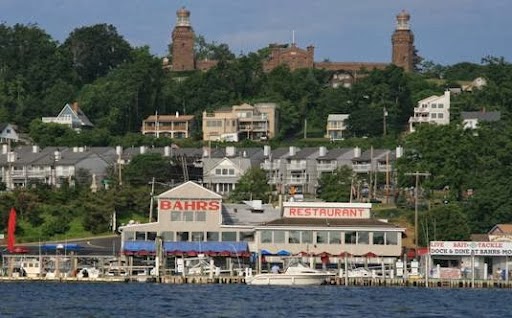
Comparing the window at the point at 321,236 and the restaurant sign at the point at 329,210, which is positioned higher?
the restaurant sign at the point at 329,210

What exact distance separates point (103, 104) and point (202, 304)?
9460 cm

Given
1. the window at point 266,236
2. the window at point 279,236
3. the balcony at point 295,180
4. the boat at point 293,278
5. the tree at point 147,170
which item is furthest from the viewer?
the balcony at point 295,180

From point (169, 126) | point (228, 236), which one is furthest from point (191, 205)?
point (169, 126)

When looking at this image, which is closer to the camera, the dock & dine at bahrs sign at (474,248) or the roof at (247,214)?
the dock & dine at bahrs sign at (474,248)

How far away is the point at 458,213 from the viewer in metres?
119

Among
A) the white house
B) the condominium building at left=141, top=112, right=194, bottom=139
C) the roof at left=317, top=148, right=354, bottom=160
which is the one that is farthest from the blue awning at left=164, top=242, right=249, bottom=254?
the condominium building at left=141, top=112, right=194, bottom=139

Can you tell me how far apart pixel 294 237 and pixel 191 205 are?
803 centimetres

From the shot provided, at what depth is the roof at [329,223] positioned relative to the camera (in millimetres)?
110750

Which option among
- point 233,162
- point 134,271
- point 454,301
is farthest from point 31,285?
point 233,162

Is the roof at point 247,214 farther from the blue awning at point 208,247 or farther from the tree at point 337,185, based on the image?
the tree at point 337,185

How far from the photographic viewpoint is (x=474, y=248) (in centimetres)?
10712

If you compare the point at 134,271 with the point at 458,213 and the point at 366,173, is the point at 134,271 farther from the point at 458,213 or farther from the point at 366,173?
the point at 366,173

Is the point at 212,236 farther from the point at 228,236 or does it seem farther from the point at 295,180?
the point at 295,180

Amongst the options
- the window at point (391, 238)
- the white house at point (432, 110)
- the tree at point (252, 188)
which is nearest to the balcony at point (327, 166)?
the tree at point (252, 188)
